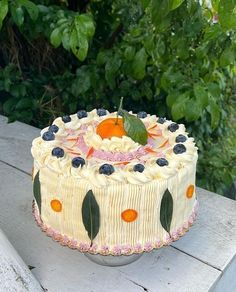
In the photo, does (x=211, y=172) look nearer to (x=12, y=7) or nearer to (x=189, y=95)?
(x=189, y=95)

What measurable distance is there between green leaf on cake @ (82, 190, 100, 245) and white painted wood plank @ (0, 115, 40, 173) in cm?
54

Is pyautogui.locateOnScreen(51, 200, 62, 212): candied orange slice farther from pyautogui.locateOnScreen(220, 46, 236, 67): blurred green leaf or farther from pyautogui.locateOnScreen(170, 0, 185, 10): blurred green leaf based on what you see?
pyautogui.locateOnScreen(220, 46, 236, 67): blurred green leaf

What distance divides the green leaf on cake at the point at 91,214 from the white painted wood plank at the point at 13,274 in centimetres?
14

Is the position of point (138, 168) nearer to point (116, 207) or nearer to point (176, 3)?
point (116, 207)

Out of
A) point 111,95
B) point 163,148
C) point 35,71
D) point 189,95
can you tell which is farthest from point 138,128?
point 35,71

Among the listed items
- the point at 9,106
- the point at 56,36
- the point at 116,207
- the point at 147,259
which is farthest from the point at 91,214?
the point at 9,106

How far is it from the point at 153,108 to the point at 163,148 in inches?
35.7

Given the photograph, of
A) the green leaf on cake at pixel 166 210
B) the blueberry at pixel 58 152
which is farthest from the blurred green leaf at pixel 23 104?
the green leaf on cake at pixel 166 210

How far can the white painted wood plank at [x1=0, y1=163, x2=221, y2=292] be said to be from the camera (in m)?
0.96

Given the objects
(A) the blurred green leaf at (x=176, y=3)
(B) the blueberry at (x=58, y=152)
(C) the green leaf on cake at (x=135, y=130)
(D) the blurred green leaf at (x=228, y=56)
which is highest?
(A) the blurred green leaf at (x=176, y=3)

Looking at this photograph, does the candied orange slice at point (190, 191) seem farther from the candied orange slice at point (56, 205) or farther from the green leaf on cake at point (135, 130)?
the candied orange slice at point (56, 205)

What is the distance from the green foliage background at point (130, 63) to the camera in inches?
45.8

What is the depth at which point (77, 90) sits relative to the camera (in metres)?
1.64

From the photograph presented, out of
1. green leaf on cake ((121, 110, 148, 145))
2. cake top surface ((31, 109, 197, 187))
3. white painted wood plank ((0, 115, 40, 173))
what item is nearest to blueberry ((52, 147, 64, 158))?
cake top surface ((31, 109, 197, 187))
